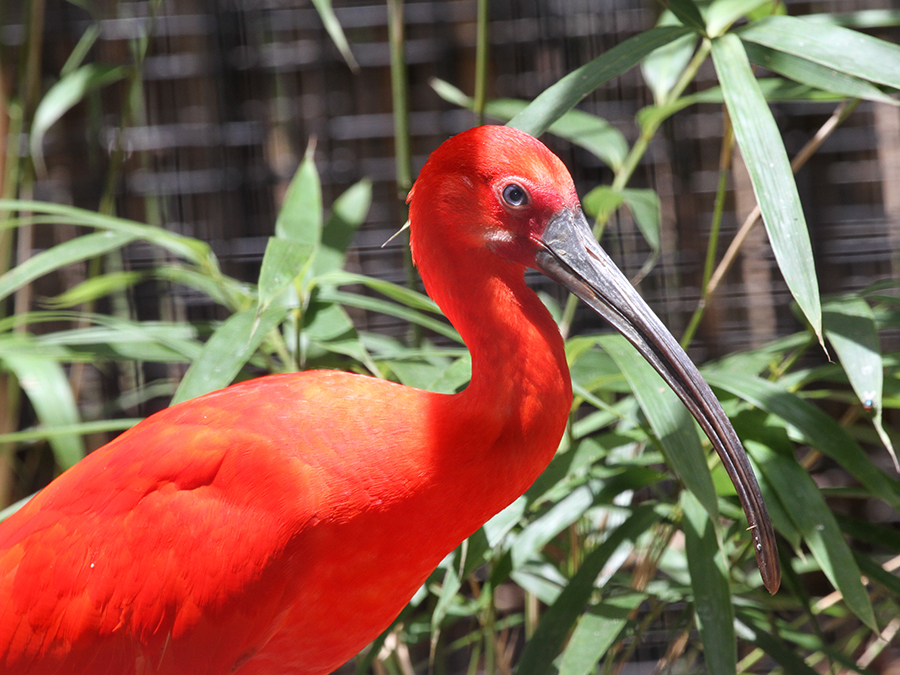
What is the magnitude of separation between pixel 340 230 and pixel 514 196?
64 centimetres

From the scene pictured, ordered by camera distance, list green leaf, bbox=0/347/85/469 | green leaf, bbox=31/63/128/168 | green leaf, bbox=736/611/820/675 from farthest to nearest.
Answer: green leaf, bbox=31/63/128/168, green leaf, bbox=0/347/85/469, green leaf, bbox=736/611/820/675

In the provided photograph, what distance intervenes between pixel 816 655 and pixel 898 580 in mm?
561

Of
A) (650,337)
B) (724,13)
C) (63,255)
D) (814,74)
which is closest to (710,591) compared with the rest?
(650,337)

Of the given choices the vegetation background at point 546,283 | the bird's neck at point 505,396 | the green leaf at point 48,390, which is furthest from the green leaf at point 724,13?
the green leaf at point 48,390

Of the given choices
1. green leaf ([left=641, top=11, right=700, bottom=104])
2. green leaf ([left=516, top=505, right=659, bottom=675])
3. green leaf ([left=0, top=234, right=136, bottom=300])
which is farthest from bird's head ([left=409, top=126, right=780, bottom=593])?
green leaf ([left=641, top=11, right=700, bottom=104])

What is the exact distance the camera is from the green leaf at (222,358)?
3.27 ft

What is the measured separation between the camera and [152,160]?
2244 mm

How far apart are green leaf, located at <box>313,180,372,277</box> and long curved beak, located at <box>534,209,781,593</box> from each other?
0.56 meters

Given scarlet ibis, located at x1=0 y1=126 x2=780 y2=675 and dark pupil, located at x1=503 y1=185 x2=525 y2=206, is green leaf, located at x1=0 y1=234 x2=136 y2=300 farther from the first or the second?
dark pupil, located at x1=503 y1=185 x2=525 y2=206

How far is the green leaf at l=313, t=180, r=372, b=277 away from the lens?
1.29m

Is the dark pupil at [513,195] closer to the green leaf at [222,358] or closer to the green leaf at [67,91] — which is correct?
the green leaf at [222,358]

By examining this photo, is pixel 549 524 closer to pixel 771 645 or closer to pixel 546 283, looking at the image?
pixel 771 645

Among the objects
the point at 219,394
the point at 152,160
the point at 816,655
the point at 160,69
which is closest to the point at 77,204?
the point at 152,160

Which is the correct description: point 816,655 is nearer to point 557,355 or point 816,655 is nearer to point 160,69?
point 557,355
